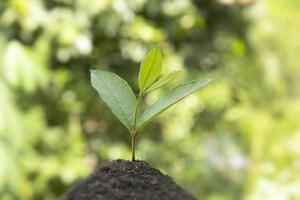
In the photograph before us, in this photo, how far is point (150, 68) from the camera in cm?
73

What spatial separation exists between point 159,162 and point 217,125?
484mm

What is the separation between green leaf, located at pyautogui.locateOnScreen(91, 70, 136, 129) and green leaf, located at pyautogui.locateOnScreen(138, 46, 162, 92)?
0.09ft

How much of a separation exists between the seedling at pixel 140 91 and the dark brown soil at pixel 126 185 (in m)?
0.04

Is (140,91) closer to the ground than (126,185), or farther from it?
farther from it

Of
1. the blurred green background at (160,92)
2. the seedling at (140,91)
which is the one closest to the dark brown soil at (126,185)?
the seedling at (140,91)

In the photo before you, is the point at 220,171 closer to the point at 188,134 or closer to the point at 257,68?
the point at 188,134

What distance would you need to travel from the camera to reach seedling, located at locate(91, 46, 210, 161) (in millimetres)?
719

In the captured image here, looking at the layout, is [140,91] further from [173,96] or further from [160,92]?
[160,92]

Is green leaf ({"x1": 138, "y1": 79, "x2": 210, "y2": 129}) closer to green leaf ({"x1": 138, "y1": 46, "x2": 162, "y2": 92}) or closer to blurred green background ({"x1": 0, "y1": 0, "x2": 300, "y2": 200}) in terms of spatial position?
green leaf ({"x1": 138, "y1": 46, "x2": 162, "y2": 92})

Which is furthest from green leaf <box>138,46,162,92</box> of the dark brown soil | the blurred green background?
the blurred green background

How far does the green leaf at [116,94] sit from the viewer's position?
749 millimetres

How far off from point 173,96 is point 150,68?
0.14 ft

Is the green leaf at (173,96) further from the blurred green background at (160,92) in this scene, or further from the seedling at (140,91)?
the blurred green background at (160,92)

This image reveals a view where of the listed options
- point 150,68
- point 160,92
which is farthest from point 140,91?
point 160,92
